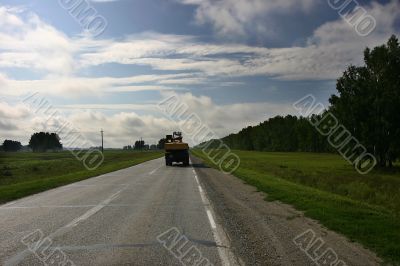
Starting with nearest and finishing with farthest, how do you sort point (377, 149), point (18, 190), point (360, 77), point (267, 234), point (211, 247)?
point (211, 247), point (267, 234), point (18, 190), point (377, 149), point (360, 77)

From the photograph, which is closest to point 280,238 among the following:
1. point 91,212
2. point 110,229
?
point 110,229

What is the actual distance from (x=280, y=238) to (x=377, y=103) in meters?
48.5

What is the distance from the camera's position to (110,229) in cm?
1078

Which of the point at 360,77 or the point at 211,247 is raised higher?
the point at 360,77

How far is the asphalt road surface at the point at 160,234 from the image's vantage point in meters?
7.91

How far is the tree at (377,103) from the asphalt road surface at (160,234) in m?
42.0

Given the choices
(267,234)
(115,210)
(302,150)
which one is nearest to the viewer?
(267,234)

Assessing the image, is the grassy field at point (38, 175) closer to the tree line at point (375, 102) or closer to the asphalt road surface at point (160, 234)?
the asphalt road surface at point (160, 234)

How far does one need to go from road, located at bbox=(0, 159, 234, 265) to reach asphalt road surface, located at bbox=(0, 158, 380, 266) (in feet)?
0.05

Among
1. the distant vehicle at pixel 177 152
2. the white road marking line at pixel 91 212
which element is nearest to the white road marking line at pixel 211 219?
the white road marking line at pixel 91 212

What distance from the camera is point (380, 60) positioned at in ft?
188

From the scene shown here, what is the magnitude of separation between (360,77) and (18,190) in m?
48.6

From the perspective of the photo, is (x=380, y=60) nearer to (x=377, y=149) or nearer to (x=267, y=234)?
(x=377, y=149)

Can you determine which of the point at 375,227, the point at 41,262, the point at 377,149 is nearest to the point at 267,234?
the point at 375,227
